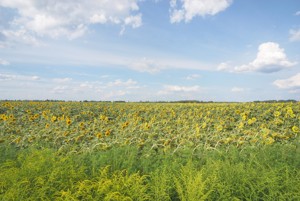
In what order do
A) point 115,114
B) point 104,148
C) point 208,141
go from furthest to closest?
point 115,114
point 208,141
point 104,148

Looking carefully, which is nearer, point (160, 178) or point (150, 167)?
point (160, 178)

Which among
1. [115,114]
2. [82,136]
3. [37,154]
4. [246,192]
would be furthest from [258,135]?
[115,114]

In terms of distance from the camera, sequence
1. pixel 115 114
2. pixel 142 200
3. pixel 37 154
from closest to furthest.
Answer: pixel 142 200, pixel 37 154, pixel 115 114

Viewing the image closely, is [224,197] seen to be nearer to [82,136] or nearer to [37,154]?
[37,154]

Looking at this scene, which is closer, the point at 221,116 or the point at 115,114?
the point at 221,116

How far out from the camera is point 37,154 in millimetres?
5734

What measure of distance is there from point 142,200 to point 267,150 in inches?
105

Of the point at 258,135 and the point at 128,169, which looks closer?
the point at 128,169

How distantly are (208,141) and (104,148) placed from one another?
2.11 meters

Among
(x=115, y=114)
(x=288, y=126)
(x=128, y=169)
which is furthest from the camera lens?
(x=115, y=114)

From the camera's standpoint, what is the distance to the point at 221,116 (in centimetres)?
1087

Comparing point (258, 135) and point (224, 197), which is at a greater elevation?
point (258, 135)

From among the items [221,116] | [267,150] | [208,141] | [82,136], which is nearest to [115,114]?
[221,116]

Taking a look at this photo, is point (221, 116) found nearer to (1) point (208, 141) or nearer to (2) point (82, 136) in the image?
(1) point (208, 141)
